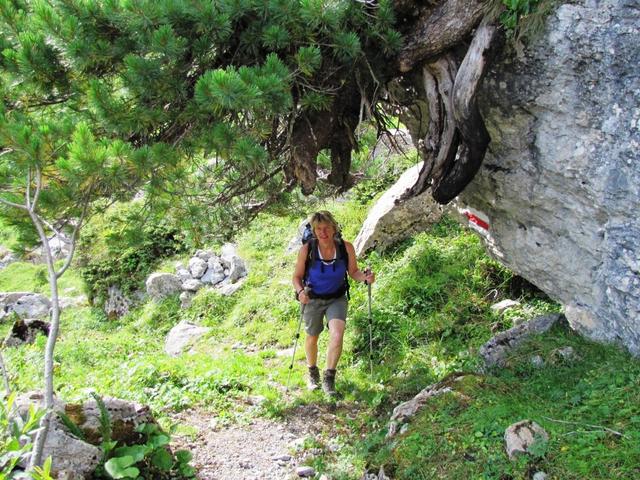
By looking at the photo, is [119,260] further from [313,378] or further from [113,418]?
[113,418]

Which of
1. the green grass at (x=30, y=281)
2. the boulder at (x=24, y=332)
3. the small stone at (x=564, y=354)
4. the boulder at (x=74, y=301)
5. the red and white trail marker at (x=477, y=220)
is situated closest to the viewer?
the small stone at (x=564, y=354)

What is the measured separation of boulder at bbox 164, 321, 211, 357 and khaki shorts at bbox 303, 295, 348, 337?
169 inches

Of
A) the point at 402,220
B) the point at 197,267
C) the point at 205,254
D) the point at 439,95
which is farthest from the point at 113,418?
the point at 205,254

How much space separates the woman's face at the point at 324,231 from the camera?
6977 mm

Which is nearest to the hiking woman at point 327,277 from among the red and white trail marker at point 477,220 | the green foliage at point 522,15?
the red and white trail marker at point 477,220

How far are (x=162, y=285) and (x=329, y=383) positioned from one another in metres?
8.27

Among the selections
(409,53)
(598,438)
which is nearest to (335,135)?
(409,53)

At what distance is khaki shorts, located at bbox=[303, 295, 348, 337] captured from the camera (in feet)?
24.2

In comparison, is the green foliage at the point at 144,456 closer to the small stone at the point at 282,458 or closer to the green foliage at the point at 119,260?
the small stone at the point at 282,458

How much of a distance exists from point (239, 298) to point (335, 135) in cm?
625

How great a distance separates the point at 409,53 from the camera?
6.25 m

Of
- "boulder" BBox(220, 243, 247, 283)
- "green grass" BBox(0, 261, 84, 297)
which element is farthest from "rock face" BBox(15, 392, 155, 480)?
"green grass" BBox(0, 261, 84, 297)

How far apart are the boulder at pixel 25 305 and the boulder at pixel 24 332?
4979 millimetres

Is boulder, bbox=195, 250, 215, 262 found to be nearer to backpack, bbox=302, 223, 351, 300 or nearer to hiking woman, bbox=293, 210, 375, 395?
hiking woman, bbox=293, 210, 375, 395
